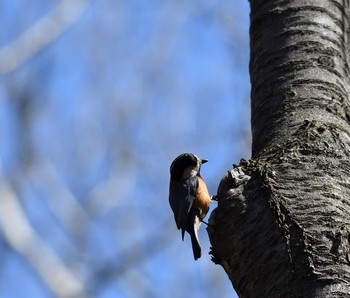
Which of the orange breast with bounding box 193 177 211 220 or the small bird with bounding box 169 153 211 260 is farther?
the orange breast with bounding box 193 177 211 220

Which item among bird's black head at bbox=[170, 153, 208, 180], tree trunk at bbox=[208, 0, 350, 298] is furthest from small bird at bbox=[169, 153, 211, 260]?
tree trunk at bbox=[208, 0, 350, 298]

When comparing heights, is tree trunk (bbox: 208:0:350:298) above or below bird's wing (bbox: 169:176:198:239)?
below

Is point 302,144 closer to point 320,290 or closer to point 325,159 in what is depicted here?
point 325,159

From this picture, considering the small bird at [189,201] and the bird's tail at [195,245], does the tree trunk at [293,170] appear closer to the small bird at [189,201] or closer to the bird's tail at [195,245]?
the bird's tail at [195,245]

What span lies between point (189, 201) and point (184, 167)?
1.76 ft

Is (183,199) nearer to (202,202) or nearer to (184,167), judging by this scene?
(202,202)

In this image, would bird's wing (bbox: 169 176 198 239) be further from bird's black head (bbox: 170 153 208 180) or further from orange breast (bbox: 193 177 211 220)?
bird's black head (bbox: 170 153 208 180)

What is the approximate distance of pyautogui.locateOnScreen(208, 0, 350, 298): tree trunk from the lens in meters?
1.93

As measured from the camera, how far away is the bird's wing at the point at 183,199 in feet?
13.0

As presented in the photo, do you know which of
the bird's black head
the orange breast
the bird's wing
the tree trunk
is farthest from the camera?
the bird's black head

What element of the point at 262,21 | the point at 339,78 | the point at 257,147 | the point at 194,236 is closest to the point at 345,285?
the point at 257,147

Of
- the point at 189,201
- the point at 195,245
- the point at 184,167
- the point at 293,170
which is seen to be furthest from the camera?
the point at 184,167

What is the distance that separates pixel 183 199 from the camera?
411 cm

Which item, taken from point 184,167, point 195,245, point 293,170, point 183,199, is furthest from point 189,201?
point 293,170
